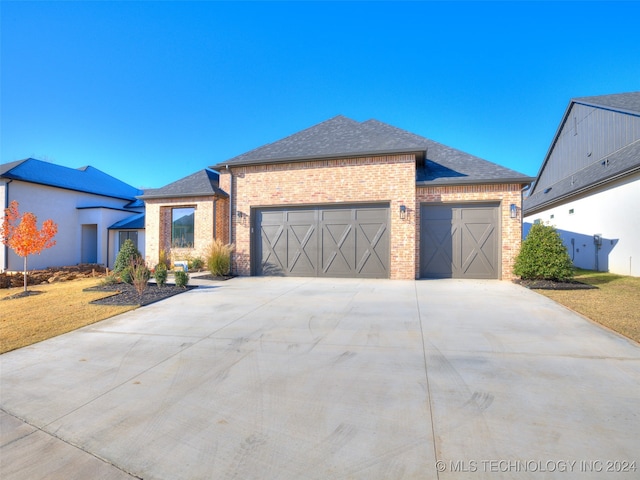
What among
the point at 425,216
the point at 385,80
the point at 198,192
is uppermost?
the point at 385,80

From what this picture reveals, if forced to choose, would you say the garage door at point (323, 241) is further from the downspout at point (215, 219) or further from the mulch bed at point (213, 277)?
the downspout at point (215, 219)

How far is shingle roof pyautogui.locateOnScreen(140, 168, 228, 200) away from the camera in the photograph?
37.0ft

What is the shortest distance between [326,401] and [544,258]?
8.38m

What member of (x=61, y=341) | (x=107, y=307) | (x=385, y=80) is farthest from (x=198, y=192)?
(x=385, y=80)

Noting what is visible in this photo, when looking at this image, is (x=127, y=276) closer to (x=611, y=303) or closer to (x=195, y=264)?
(x=195, y=264)

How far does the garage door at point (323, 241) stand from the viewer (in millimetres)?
9727

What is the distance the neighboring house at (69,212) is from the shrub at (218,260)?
8.24 meters

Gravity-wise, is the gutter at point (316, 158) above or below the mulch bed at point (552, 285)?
above

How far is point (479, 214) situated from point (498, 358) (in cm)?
722

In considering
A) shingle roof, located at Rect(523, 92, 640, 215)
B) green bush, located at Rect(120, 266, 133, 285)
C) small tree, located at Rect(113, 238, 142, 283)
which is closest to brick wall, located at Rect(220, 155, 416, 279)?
small tree, located at Rect(113, 238, 142, 283)

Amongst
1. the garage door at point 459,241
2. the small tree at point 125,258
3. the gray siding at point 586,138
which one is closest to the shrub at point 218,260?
the small tree at point 125,258

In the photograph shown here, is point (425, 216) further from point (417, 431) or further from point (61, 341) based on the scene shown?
point (61, 341)

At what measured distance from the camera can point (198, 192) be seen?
11.3m

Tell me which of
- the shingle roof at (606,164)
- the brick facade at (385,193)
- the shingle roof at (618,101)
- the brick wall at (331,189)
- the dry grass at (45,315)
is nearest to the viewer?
the dry grass at (45,315)
